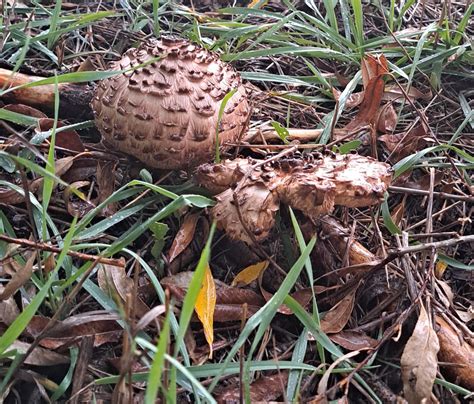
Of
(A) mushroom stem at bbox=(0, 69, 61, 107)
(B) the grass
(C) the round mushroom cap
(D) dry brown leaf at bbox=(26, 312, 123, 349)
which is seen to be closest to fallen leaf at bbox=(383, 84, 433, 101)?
(B) the grass

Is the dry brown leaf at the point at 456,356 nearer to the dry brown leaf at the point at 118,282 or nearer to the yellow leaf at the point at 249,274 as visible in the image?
the yellow leaf at the point at 249,274

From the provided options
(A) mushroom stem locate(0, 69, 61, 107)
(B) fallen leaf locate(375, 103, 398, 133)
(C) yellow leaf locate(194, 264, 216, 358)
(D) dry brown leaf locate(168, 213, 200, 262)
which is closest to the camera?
(C) yellow leaf locate(194, 264, 216, 358)

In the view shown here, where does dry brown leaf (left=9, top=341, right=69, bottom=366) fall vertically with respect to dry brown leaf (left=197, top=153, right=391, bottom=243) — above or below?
below

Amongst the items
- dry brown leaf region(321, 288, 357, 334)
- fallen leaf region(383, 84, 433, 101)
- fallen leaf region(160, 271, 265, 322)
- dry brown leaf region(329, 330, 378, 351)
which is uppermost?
fallen leaf region(383, 84, 433, 101)

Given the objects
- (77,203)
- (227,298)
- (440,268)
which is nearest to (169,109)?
(77,203)

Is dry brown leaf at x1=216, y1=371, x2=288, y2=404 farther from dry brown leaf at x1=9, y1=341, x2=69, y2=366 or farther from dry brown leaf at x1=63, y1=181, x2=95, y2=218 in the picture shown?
dry brown leaf at x1=63, y1=181, x2=95, y2=218

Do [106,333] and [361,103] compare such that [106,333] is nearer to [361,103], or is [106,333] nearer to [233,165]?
[233,165]

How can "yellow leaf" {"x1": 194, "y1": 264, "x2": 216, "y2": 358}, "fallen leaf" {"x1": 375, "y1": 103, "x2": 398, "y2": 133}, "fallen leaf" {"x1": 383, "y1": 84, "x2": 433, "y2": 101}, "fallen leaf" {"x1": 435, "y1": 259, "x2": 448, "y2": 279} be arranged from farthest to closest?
"fallen leaf" {"x1": 383, "y1": 84, "x2": 433, "y2": 101} < "fallen leaf" {"x1": 375, "y1": 103, "x2": 398, "y2": 133} < "fallen leaf" {"x1": 435, "y1": 259, "x2": 448, "y2": 279} < "yellow leaf" {"x1": 194, "y1": 264, "x2": 216, "y2": 358}

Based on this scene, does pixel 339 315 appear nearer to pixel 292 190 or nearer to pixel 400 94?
pixel 292 190
